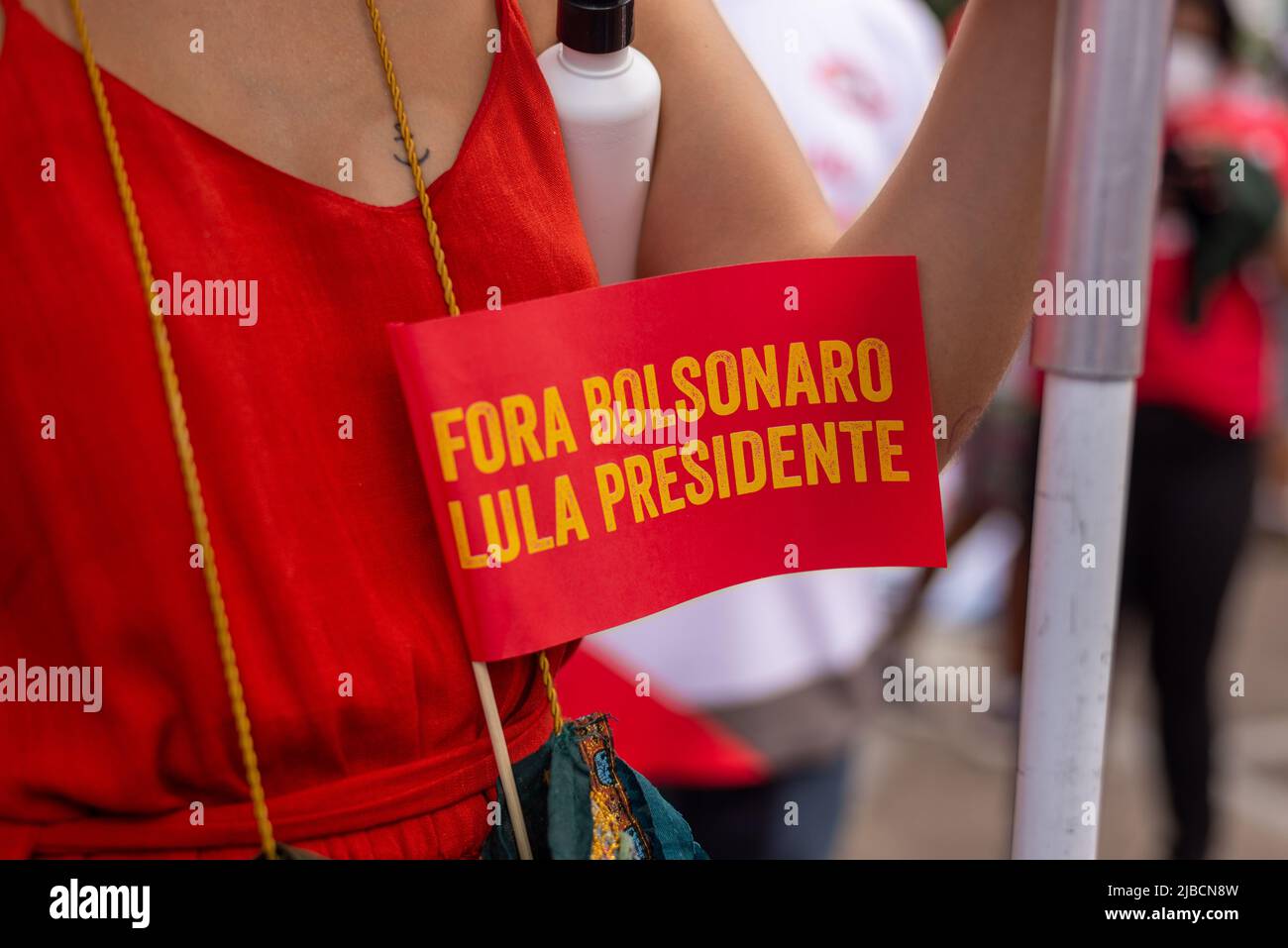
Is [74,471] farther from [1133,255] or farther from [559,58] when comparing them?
[1133,255]

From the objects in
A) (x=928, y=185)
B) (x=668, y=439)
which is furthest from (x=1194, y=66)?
(x=668, y=439)

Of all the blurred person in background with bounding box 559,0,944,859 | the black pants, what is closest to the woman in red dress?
the blurred person in background with bounding box 559,0,944,859

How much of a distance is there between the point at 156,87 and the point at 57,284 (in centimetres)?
13

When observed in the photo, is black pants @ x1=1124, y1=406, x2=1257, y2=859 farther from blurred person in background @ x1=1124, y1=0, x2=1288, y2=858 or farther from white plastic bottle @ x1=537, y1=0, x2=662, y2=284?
white plastic bottle @ x1=537, y1=0, x2=662, y2=284

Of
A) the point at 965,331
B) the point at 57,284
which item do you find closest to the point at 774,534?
the point at 965,331

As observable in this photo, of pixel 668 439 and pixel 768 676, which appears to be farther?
pixel 768 676

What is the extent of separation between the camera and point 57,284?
0.76 m

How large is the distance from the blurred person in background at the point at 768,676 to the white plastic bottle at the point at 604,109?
0.98 m

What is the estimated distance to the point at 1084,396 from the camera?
2.70 feet

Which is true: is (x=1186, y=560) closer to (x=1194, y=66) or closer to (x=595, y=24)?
(x=1194, y=66)

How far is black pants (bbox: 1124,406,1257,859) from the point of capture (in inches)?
112

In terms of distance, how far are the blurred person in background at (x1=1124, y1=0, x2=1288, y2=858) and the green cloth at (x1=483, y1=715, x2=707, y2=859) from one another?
211cm

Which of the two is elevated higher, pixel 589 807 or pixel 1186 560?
pixel 1186 560

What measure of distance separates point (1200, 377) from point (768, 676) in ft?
4.19
